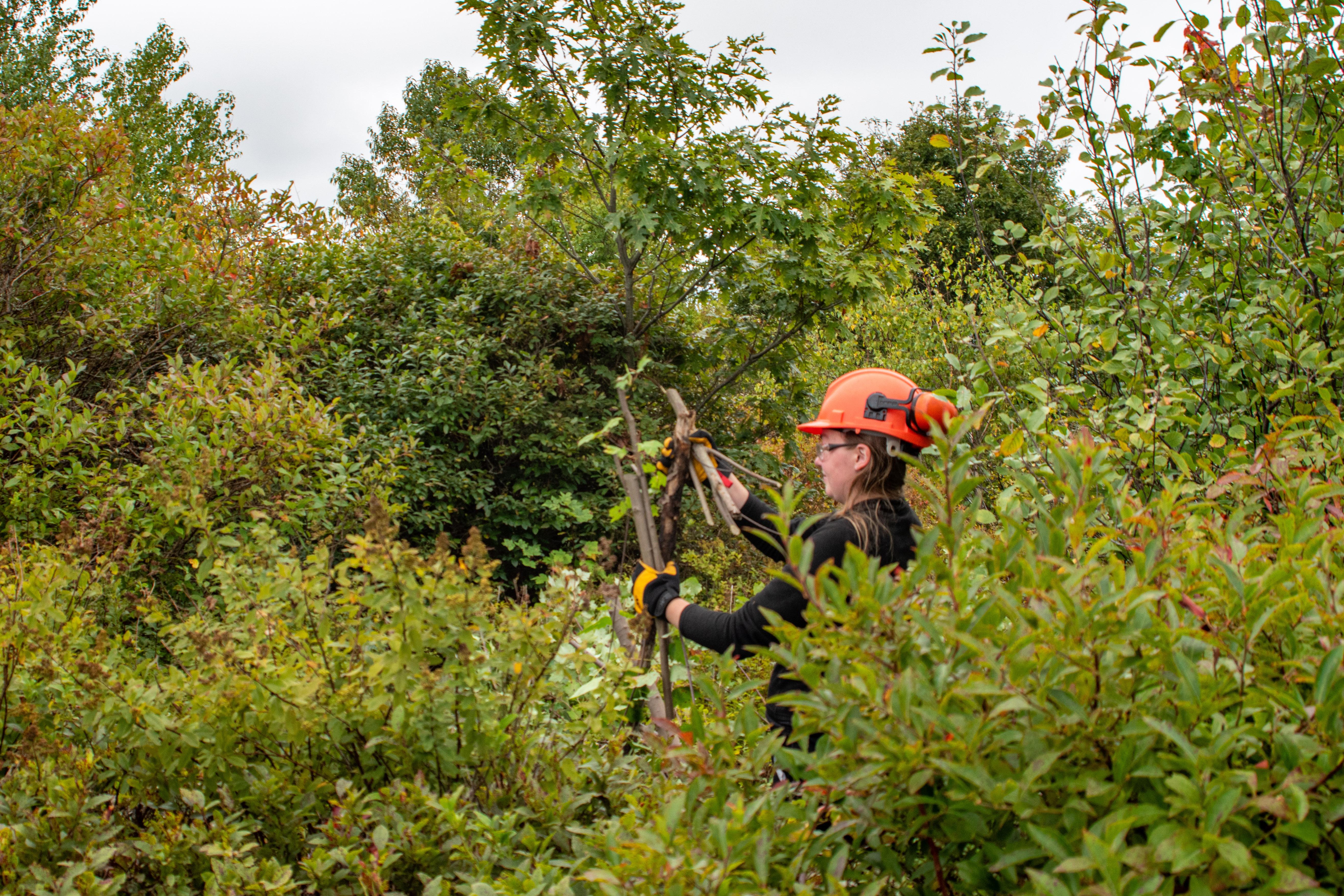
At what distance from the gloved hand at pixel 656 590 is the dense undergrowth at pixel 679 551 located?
185 mm

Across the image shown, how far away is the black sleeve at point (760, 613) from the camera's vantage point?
2127 mm

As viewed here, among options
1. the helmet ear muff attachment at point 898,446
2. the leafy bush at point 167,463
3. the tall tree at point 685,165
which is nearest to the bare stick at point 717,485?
the helmet ear muff attachment at point 898,446

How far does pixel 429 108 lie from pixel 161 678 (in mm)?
28799

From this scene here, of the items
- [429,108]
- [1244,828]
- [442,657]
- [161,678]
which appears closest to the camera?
[1244,828]

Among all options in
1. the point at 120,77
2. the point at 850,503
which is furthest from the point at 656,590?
the point at 120,77

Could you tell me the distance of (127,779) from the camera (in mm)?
2029

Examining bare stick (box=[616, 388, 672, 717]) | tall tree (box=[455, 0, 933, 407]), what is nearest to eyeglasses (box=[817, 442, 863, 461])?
bare stick (box=[616, 388, 672, 717])

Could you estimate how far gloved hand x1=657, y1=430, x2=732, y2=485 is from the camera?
106 inches

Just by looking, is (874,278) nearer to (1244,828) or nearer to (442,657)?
(442,657)

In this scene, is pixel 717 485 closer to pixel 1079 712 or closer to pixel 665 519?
pixel 665 519

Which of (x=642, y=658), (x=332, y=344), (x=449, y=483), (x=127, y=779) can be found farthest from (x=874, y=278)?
(x=127, y=779)

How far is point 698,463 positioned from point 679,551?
4.57m

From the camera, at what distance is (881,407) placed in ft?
7.84

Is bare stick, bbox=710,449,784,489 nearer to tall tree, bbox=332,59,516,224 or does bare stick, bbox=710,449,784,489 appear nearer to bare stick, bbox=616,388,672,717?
bare stick, bbox=616,388,672,717
